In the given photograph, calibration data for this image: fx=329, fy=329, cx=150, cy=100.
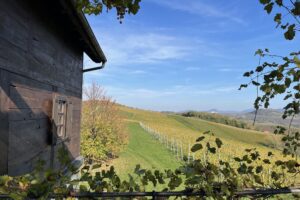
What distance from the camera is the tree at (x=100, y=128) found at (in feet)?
53.8

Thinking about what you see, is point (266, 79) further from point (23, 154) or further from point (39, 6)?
point (39, 6)

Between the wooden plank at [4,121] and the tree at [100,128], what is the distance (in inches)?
497

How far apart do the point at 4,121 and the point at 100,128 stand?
45.2 ft

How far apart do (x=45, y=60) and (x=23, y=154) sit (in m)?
1.59

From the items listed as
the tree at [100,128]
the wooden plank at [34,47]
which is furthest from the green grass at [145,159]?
the wooden plank at [34,47]

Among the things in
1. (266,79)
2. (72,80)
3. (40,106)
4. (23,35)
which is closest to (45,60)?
(40,106)

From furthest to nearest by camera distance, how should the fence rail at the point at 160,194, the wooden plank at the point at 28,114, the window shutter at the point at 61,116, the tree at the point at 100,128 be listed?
1. the tree at the point at 100,128
2. the window shutter at the point at 61,116
3. the wooden plank at the point at 28,114
4. the fence rail at the point at 160,194

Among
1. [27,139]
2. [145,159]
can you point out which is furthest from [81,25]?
[145,159]

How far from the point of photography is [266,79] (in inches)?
89.9

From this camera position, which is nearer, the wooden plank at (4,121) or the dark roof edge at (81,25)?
the wooden plank at (4,121)

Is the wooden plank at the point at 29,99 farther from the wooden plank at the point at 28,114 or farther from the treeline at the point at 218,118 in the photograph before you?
the treeline at the point at 218,118

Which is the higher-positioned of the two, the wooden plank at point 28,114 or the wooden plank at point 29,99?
the wooden plank at point 29,99

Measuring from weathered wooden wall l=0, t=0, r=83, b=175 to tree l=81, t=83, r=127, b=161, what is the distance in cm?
1033

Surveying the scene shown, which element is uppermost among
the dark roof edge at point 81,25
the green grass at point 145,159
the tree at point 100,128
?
the dark roof edge at point 81,25
